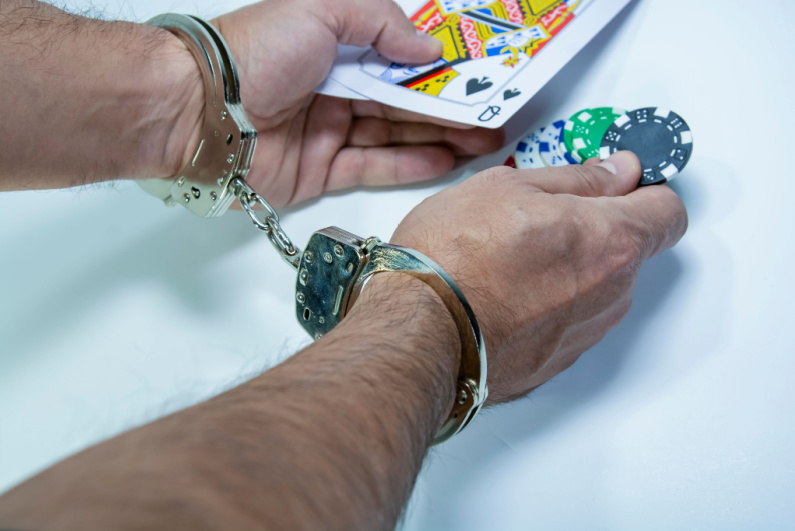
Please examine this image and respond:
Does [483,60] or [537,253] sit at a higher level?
[483,60]

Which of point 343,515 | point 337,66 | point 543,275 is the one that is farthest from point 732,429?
point 337,66

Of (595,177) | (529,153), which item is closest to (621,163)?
(595,177)

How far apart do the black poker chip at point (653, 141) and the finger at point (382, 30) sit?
38 centimetres

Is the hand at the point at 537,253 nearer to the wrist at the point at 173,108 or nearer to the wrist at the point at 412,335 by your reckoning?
the wrist at the point at 412,335

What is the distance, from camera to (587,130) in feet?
3.25

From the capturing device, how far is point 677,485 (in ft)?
2.51

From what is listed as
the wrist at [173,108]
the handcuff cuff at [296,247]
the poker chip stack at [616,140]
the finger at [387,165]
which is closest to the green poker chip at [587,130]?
the poker chip stack at [616,140]

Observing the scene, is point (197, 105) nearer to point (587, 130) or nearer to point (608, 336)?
point (587, 130)

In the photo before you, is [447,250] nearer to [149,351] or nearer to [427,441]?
[427,441]

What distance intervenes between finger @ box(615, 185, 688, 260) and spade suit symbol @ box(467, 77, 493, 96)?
1.07 ft

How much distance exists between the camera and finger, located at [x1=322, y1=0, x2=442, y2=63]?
3.44 feet

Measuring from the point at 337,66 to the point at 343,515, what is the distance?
958 mm

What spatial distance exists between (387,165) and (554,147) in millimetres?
317

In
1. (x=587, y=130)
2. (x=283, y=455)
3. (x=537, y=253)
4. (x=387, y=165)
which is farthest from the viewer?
(x=387, y=165)
